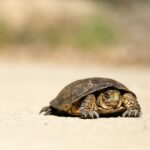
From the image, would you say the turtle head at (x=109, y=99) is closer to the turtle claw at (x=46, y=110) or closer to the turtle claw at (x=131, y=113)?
the turtle claw at (x=131, y=113)

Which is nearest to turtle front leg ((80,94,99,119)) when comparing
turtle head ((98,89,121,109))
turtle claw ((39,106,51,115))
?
turtle head ((98,89,121,109))

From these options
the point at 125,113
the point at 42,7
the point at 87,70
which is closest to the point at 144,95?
the point at 125,113

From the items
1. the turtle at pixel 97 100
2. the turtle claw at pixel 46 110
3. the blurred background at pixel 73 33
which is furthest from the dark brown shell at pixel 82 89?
the blurred background at pixel 73 33

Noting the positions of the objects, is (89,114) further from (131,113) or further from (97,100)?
(131,113)

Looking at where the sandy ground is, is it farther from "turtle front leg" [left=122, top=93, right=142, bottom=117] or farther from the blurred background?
the blurred background

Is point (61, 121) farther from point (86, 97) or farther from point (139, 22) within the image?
point (139, 22)

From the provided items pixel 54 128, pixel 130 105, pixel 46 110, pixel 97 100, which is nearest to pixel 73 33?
pixel 46 110
